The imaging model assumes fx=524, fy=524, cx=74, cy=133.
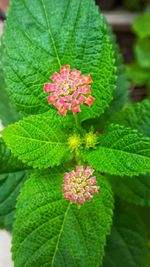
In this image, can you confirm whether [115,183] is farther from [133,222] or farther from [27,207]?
[27,207]

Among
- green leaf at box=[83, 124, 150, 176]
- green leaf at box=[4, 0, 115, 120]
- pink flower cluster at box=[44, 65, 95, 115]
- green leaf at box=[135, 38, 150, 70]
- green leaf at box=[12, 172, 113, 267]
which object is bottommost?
green leaf at box=[12, 172, 113, 267]

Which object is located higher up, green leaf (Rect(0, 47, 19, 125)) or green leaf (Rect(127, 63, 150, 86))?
green leaf (Rect(127, 63, 150, 86))

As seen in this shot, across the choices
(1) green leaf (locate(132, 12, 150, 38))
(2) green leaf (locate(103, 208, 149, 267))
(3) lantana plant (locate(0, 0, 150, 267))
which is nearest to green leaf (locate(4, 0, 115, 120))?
(3) lantana plant (locate(0, 0, 150, 267))

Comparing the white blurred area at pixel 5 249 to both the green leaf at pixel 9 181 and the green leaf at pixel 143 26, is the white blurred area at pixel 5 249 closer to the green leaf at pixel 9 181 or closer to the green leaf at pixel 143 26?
the green leaf at pixel 9 181

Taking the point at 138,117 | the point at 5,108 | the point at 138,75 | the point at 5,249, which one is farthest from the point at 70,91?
the point at 138,75

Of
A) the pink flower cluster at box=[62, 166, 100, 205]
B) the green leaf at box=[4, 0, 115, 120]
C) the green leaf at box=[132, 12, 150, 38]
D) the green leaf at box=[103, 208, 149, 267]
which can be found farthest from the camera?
the green leaf at box=[132, 12, 150, 38]

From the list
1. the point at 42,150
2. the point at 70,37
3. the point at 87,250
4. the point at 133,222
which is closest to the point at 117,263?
the point at 133,222

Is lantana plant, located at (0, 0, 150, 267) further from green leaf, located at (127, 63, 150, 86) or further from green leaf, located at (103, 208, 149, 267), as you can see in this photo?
green leaf, located at (127, 63, 150, 86)
